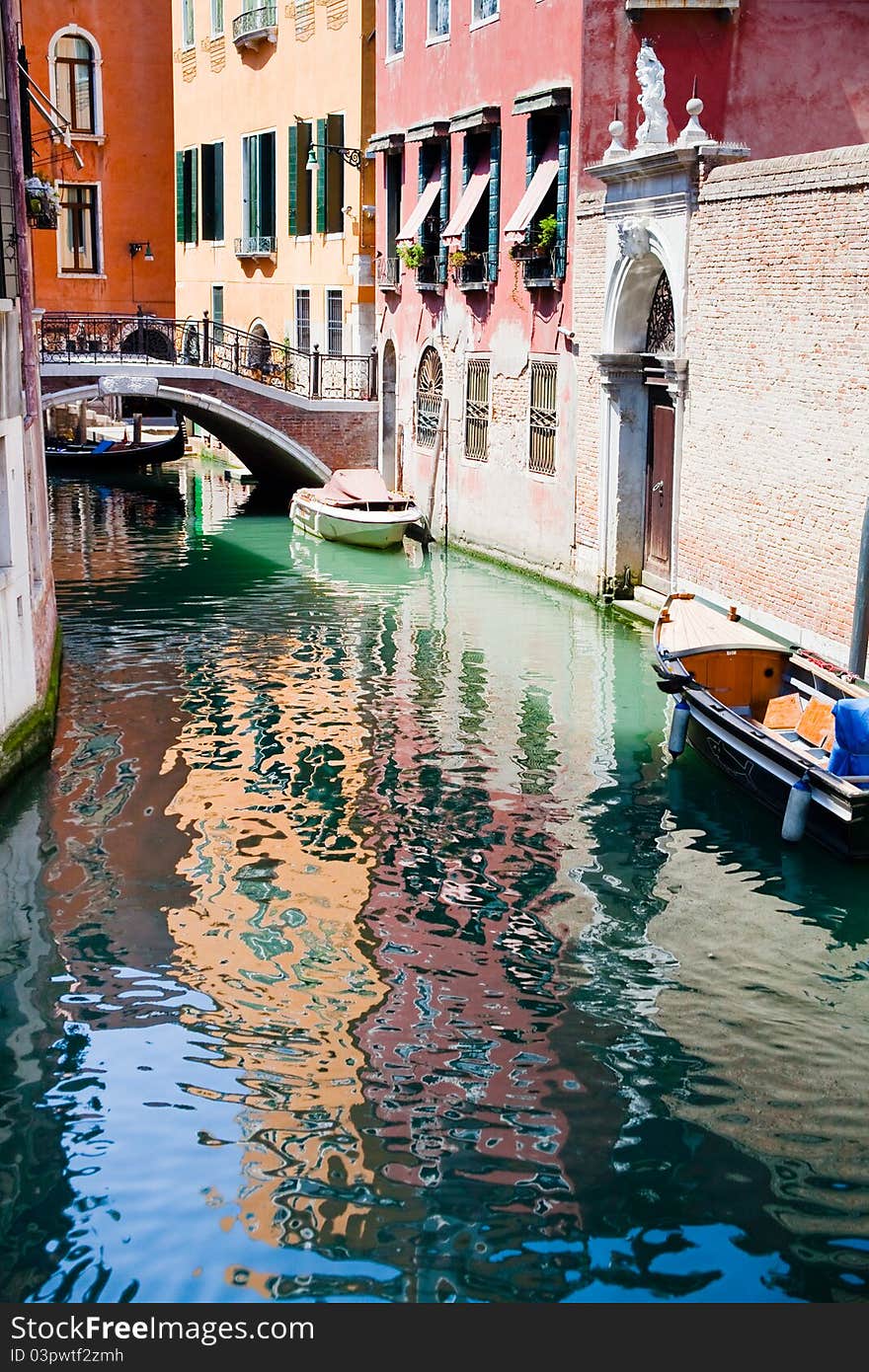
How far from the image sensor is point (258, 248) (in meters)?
27.9

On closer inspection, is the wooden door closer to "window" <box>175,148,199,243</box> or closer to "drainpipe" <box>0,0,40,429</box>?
"drainpipe" <box>0,0,40,429</box>

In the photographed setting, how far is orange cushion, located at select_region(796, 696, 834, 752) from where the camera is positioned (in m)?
10.0

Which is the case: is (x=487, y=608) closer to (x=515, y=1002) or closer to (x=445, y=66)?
(x=445, y=66)

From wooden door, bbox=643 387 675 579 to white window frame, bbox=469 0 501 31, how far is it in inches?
220

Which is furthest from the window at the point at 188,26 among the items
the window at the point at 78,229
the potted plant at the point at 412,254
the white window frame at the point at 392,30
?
the potted plant at the point at 412,254

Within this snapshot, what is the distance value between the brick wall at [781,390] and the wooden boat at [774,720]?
932mm

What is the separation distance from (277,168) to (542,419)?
10613 millimetres

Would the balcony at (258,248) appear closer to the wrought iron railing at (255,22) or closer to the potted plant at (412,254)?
the wrought iron railing at (255,22)

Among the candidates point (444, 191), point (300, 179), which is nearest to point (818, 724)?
point (444, 191)

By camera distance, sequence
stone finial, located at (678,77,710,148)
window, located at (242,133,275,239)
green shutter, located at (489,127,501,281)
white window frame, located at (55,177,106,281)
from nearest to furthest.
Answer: stone finial, located at (678,77,710,148)
green shutter, located at (489,127,501,281)
window, located at (242,133,275,239)
white window frame, located at (55,177,106,281)

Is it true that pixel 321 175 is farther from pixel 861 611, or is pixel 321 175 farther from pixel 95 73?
pixel 861 611

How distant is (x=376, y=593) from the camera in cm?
1814

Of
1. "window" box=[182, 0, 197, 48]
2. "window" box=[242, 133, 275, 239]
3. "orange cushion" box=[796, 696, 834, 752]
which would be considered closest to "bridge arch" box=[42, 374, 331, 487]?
"window" box=[242, 133, 275, 239]

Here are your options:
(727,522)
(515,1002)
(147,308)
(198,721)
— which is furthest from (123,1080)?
(147,308)
